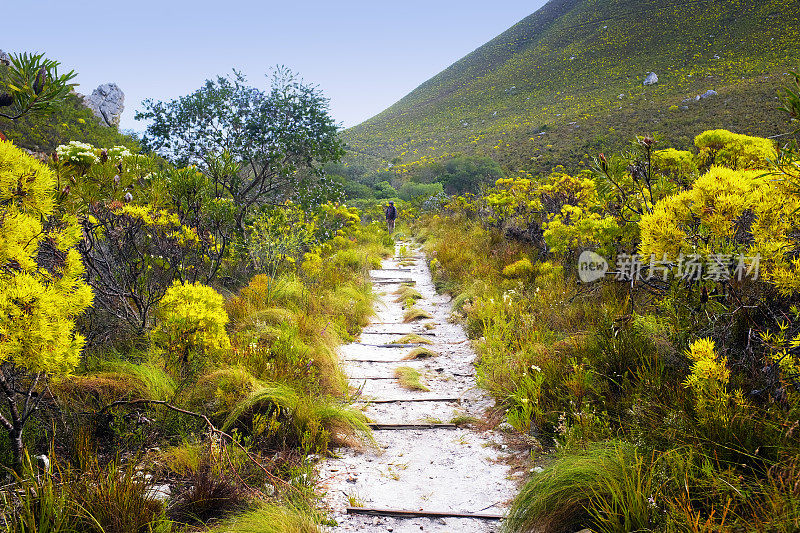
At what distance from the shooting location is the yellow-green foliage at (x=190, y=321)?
347 cm

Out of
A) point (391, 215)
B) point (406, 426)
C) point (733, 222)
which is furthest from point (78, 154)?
point (391, 215)

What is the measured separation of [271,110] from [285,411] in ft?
22.1

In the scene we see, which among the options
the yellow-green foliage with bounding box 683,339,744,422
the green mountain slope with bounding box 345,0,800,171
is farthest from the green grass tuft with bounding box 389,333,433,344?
the green mountain slope with bounding box 345,0,800,171

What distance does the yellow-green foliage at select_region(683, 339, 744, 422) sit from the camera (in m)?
2.24

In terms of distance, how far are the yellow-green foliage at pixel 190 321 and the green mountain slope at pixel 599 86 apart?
27728 mm

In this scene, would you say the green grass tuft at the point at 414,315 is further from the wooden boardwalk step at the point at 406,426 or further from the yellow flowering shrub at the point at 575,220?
the wooden boardwalk step at the point at 406,426

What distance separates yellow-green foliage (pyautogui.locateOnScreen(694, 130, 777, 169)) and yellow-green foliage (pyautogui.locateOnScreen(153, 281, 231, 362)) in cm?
610

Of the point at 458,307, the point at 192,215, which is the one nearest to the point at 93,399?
the point at 192,215

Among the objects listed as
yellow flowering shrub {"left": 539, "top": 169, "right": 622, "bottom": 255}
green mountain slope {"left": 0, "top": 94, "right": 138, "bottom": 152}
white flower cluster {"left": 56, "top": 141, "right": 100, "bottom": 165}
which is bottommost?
yellow flowering shrub {"left": 539, "top": 169, "right": 622, "bottom": 255}

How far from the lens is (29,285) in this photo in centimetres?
195

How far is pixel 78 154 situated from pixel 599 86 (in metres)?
48.6

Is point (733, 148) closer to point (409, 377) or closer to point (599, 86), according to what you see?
point (409, 377)

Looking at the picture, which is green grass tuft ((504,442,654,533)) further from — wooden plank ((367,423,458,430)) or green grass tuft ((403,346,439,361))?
green grass tuft ((403,346,439,361))

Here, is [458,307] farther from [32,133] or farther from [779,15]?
[779,15]
